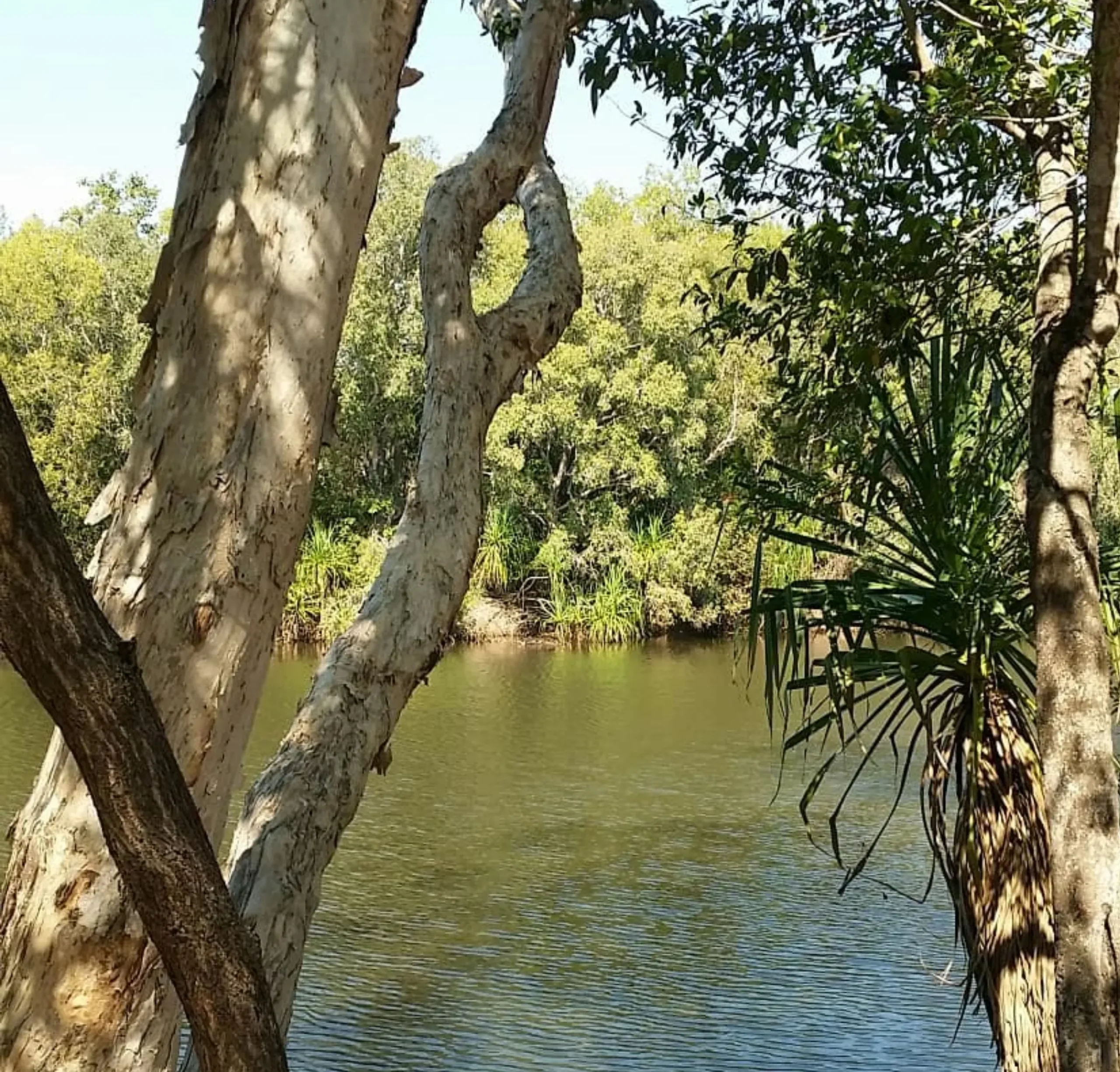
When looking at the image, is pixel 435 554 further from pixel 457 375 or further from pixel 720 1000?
pixel 720 1000

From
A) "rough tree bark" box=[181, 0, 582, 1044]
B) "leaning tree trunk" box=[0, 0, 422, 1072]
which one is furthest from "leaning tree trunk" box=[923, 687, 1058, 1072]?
"leaning tree trunk" box=[0, 0, 422, 1072]

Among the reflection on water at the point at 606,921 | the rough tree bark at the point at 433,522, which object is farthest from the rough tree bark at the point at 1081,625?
the reflection on water at the point at 606,921

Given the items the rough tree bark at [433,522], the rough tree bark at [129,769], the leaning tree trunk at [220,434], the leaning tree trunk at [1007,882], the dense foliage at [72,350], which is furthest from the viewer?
the dense foliage at [72,350]

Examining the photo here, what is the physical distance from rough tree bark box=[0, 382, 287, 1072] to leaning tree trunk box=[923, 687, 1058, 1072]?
2.47m

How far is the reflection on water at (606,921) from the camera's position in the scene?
19.7ft

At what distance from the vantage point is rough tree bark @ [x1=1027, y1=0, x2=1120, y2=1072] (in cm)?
264

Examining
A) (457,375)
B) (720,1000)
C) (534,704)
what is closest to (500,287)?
(534,704)

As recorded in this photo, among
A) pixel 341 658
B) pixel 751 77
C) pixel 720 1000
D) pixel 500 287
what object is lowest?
pixel 720 1000

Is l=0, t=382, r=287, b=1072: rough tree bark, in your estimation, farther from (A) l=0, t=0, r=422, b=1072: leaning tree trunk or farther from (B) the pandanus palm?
(B) the pandanus palm

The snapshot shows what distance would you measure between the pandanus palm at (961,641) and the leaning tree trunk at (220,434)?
5.75 feet

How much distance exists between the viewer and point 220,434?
143 cm

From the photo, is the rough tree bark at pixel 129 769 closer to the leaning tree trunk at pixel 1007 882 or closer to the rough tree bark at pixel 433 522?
the rough tree bark at pixel 433 522

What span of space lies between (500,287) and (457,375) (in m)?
16.6

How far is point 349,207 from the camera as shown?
1.50m
